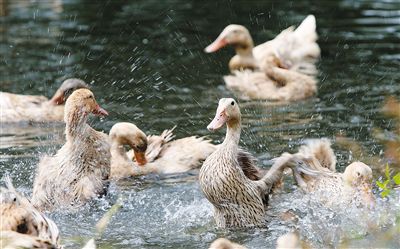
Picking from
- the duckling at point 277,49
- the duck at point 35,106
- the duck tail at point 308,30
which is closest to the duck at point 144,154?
the duck at point 35,106

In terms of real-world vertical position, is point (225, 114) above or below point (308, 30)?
above

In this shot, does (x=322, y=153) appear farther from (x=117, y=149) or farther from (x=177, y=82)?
(x=177, y=82)

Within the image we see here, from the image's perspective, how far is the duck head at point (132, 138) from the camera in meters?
9.93

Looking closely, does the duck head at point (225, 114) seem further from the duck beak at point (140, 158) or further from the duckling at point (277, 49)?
the duckling at point (277, 49)

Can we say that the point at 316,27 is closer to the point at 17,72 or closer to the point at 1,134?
the point at 17,72

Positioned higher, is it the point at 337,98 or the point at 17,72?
the point at 17,72

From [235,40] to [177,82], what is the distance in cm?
151

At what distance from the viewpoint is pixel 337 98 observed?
39.0 feet

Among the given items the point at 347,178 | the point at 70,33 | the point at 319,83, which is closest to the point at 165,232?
the point at 347,178

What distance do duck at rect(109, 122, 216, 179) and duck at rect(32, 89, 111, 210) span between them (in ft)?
2.59

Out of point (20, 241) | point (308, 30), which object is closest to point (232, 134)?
point (20, 241)

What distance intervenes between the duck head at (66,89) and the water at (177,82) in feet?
1.09

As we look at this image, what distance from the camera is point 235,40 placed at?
13.8 meters

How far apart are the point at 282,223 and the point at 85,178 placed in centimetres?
192
